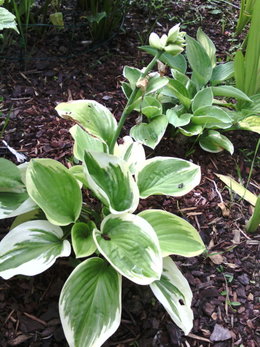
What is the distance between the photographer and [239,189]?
1.59m

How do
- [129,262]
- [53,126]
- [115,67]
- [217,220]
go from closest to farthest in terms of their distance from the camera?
[129,262], [217,220], [53,126], [115,67]

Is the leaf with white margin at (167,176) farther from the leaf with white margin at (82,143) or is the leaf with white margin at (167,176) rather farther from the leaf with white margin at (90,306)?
the leaf with white margin at (90,306)

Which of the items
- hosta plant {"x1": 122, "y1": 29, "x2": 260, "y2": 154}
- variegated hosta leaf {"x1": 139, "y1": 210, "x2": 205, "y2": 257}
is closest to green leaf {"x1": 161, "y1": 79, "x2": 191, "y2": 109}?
hosta plant {"x1": 122, "y1": 29, "x2": 260, "y2": 154}

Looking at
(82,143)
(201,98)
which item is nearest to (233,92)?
(201,98)

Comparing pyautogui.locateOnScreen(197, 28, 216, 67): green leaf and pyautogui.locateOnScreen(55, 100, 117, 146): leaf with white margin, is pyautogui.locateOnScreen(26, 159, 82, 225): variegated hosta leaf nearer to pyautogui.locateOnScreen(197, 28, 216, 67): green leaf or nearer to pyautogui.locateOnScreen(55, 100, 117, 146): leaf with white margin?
pyautogui.locateOnScreen(55, 100, 117, 146): leaf with white margin

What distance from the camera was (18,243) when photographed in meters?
1.10

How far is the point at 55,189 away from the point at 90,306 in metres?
0.34

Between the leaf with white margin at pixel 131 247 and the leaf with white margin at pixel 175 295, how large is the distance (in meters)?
0.13

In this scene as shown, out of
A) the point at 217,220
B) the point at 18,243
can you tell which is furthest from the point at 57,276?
the point at 217,220

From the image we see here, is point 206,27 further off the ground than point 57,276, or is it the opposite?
point 206,27

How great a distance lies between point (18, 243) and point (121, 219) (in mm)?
287

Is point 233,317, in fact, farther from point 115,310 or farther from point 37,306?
point 37,306

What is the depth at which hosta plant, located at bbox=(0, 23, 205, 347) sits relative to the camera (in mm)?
1034

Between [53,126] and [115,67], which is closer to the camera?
[53,126]
